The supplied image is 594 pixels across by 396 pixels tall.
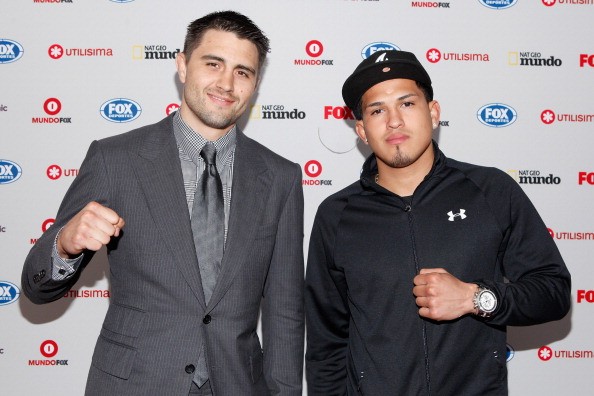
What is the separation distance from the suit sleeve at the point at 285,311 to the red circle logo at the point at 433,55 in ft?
4.10

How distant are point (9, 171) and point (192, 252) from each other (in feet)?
4.93

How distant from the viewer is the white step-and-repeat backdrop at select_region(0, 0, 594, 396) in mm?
2719

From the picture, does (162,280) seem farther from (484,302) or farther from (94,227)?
(484,302)

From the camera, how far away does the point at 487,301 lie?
166 centimetres

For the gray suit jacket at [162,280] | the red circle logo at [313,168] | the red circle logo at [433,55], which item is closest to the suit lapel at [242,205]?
the gray suit jacket at [162,280]

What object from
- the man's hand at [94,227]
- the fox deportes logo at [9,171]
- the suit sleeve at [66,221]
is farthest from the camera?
the fox deportes logo at [9,171]

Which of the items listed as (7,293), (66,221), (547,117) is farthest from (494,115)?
(7,293)

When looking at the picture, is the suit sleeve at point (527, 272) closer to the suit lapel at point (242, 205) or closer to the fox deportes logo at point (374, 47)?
the suit lapel at point (242, 205)

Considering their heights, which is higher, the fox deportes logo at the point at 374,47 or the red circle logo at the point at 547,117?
the fox deportes logo at the point at 374,47

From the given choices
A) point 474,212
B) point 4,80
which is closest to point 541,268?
point 474,212

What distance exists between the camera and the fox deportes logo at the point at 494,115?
2783mm

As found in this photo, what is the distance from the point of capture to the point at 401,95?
6.13 feet

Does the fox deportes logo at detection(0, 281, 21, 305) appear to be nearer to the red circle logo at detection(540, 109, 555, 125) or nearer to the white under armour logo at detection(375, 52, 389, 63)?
the white under armour logo at detection(375, 52, 389, 63)

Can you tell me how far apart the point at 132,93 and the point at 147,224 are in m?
1.25
